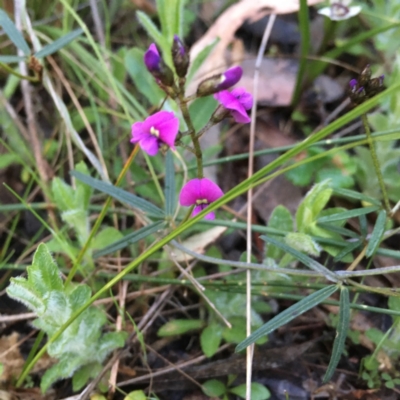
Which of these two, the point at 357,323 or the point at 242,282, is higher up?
the point at 242,282

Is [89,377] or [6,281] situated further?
[6,281]

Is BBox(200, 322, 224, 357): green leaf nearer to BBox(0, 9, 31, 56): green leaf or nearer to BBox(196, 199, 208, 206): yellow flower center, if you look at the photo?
BBox(196, 199, 208, 206): yellow flower center

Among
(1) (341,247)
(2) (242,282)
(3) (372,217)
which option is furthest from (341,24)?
(2) (242,282)

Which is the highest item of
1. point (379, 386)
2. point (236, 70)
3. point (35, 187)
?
point (236, 70)

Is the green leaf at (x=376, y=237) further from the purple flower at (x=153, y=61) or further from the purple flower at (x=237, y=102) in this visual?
the purple flower at (x=153, y=61)

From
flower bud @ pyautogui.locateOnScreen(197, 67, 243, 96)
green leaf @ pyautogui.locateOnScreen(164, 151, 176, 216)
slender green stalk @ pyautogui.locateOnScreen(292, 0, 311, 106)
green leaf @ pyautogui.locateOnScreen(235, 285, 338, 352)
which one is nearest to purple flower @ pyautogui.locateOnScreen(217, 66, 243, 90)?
flower bud @ pyautogui.locateOnScreen(197, 67, 243, 96)

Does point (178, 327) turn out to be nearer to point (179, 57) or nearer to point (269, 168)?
point (269, 168)

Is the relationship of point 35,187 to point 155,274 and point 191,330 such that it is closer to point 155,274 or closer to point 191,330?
point 155,274
